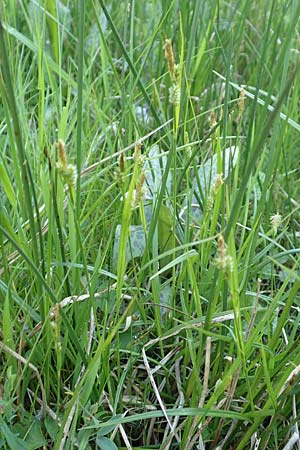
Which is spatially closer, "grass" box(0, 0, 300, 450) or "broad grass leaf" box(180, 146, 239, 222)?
"grass" box(0, 0, 300, 450)

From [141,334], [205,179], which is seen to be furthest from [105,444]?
[205,179]

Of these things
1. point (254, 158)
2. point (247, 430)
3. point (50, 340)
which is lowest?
point (247, 430)

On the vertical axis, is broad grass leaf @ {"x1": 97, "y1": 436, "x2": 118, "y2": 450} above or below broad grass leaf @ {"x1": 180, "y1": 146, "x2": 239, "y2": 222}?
below

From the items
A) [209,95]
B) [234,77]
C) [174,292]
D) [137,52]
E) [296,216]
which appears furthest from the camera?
[234,77]

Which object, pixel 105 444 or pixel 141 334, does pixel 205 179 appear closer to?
pixel 141 334

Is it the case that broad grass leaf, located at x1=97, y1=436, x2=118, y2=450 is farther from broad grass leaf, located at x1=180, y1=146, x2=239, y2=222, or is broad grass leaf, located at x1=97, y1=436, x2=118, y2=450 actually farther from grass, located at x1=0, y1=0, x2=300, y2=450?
broad grass leaf, located at x1=180, y1=146, x2=239, y2=222

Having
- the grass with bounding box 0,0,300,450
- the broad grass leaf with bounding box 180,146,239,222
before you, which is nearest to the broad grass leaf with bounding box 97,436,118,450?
the grass with bounding box 0,0,300,450

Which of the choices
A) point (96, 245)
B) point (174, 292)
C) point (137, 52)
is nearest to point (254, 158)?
point (174, 292)

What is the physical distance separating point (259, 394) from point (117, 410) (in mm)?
174

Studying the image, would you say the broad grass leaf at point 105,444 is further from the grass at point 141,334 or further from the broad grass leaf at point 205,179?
the broad grass leaf at point 205,179

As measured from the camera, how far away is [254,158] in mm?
560

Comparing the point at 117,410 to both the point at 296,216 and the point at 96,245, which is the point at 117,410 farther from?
the point at 296,216

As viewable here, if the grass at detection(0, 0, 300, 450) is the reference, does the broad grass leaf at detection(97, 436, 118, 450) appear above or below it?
→ below

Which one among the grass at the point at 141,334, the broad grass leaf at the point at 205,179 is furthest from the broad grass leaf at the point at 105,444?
the broad grass leaf at the point at 205,179
